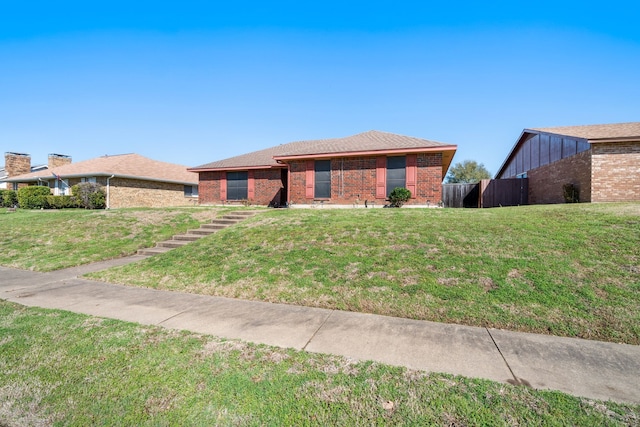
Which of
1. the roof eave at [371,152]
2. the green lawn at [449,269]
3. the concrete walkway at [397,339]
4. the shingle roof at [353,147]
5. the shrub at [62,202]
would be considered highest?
the shingle roof at [353,147]

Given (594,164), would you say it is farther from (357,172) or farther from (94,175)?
(94,175)

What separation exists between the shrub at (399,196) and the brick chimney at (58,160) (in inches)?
1333

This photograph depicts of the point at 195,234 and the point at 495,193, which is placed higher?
the point at 495,193

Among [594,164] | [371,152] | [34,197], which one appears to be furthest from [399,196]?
[34,197]

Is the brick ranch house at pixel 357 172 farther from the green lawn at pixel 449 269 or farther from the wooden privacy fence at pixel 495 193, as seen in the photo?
the green lawn at pixel 449 269

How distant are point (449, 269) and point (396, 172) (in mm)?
9726

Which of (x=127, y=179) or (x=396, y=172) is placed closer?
(x=396, y=172)

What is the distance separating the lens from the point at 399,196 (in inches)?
536

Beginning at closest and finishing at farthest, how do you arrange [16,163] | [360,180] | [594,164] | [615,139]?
[615,139], [594,164], [360,180], [16,163]

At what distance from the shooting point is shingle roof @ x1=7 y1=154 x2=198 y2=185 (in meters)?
22.8

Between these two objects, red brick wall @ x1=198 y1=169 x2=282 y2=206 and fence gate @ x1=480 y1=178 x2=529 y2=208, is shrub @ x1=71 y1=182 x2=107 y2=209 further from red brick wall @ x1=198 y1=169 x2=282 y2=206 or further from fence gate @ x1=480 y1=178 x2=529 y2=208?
fence gate @ x1=480 y1=178 x2=529 y2=208

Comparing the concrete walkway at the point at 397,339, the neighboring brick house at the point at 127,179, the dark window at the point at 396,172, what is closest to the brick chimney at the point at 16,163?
the neighboring brick house at the point at 127,179

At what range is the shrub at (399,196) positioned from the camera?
44.7ft

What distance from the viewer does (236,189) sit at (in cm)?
1938
